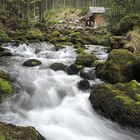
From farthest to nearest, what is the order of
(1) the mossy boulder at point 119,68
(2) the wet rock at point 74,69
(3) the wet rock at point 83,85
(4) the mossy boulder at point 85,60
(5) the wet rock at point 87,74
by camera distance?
(4) the mossy boulder at point 85,60 → (2) the wet rock at point 74,69 → (5) the wet rock at point 87,74 → (1) the mossy boulder at point 119,68 → (3) the wet rock at point 83,85

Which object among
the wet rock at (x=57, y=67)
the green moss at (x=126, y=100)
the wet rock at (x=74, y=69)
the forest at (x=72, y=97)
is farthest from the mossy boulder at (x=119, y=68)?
the green moss at (x=126, y=100)

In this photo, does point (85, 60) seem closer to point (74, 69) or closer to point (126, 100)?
point (74, 69)

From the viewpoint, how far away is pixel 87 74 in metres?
12.3

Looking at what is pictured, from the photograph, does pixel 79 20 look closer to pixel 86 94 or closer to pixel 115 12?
pixel 115 12

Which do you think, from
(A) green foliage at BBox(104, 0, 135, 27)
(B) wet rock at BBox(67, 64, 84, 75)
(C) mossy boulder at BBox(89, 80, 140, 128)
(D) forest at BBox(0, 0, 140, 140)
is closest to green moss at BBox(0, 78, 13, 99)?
(D) forest at BBox(0, 0, 140, 140)

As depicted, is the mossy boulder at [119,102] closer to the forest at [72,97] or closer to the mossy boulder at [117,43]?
the forest at [72,97]

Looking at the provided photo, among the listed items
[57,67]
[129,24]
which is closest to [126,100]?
[57,67]

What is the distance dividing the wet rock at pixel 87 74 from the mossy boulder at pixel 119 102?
9.23 ft

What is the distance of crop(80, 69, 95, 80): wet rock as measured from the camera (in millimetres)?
12070

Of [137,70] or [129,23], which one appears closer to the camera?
[137,70]

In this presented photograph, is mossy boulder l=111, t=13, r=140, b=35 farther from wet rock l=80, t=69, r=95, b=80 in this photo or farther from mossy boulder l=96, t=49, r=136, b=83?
wet rock l=80, t=69, r=95, b=80

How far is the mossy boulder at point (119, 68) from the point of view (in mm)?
11156

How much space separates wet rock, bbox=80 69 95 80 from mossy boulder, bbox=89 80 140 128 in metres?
2.81

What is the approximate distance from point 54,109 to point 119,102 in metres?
2.33
